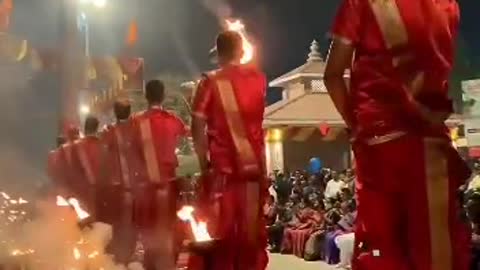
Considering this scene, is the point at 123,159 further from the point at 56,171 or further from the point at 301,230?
the point at 301,230

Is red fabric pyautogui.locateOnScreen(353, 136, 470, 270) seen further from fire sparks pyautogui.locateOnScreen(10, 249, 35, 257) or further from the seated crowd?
the seated crowd

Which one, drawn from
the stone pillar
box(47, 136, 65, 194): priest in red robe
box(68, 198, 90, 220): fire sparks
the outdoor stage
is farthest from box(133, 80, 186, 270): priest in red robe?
the stone pillar

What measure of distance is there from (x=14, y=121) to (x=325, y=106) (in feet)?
36.2

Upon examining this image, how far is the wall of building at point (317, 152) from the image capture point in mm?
30312

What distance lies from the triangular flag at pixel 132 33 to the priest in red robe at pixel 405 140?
3050cm

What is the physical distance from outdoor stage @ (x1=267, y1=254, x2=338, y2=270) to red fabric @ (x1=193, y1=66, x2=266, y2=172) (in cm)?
475

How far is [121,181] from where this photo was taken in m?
7.92

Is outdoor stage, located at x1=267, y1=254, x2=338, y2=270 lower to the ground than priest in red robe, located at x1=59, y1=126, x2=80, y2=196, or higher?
lower

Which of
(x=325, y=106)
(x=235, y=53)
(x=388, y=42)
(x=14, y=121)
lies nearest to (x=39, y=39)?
(x=14, y=121)

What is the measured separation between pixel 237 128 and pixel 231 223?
0.54 m

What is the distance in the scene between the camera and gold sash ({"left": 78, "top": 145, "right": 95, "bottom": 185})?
9039mm

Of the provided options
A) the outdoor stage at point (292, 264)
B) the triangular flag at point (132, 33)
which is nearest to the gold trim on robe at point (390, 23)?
the outdoor stage at point (292, 264)

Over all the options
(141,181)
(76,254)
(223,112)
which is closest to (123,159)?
(141,181)

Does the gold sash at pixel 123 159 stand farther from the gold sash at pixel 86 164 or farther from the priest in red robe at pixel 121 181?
the gold sash at pixel 86 164
